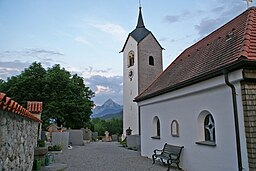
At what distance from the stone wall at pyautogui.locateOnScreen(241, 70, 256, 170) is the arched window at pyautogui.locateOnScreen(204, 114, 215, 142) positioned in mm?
2015

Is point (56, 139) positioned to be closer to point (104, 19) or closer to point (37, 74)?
point (104, 19)

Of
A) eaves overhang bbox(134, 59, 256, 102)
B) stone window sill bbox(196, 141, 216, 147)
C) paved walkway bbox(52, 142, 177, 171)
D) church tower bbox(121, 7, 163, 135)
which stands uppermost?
church tower bbox(121, 7, 163, 135)

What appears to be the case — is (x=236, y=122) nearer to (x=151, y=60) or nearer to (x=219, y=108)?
(x=219, y=108)

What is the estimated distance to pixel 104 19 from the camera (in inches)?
527

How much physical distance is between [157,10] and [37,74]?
26.2m

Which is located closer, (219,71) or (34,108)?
(219,71)

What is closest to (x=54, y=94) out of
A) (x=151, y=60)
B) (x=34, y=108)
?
(x=151, y=60)

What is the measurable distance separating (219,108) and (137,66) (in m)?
23.9

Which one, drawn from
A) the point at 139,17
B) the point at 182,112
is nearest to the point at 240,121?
the point at 182,112

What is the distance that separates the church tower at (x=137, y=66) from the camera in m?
30.8

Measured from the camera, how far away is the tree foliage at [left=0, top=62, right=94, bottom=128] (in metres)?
30.8

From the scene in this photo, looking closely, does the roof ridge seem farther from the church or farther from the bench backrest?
the bench backrest

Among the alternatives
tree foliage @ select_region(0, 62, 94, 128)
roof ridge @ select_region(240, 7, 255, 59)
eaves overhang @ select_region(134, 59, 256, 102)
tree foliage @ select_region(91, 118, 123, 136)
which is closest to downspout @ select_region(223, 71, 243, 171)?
eaves overhang @ select_region(134, 59, 256, 102)

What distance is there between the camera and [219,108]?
753 cm
